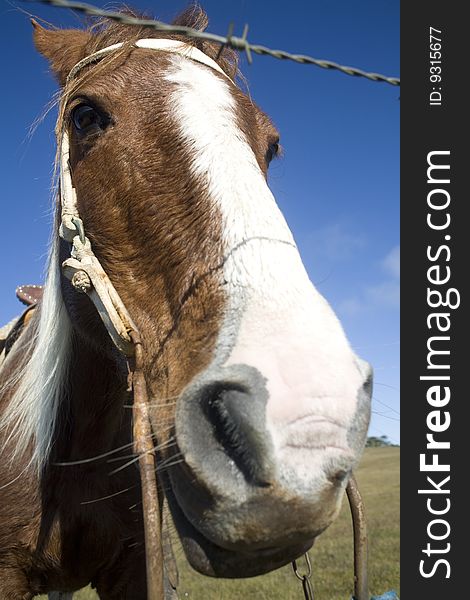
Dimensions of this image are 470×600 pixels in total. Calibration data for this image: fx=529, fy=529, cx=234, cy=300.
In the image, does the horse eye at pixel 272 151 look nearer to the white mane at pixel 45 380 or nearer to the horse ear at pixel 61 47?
the horse ear at pixel 61 47

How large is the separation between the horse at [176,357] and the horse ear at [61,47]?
0.04 ft

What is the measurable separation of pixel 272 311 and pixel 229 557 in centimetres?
79

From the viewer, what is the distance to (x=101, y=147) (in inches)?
98.0

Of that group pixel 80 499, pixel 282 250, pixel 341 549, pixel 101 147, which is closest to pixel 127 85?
pixel 101 147

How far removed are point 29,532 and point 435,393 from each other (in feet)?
9.84

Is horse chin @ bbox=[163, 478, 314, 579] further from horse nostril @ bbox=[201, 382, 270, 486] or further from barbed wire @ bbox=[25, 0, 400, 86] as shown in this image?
barbed wire @ bbox=[25, 0, 400, 86]

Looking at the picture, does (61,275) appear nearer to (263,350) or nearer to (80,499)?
(80,499)

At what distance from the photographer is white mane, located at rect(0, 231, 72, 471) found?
2980mm

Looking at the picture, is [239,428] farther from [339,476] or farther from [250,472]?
[339,476]

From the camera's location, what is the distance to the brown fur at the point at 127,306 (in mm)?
2020

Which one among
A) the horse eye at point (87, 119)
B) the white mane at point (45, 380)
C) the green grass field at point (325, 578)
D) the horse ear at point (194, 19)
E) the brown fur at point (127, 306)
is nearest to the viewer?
the brown fur at point (127, 306)

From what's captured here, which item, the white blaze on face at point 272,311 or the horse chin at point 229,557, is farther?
Result: the horse chin at point 229,557

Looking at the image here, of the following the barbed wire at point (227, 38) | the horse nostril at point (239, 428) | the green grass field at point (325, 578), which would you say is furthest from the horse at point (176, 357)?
the green grass field at point (325, 578)

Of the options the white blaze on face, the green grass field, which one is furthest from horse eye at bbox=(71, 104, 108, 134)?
the green grass field
